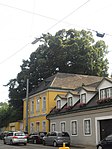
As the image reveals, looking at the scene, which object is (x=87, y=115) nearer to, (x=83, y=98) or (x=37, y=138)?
(x=83, y=98)

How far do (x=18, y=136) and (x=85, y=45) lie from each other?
25744mm

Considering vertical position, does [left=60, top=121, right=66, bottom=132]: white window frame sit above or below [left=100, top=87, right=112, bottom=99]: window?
below

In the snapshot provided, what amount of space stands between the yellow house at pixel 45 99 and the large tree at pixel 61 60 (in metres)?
7.23

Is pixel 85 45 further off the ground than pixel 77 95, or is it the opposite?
pixel 85 45

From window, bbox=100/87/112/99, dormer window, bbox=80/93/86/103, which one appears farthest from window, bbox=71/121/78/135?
window, bbox=100/87/112/99

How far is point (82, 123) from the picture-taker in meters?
31.9

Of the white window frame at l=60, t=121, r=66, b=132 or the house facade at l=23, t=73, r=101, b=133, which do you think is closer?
the white window frame at l=60, t=121, r=66, b=132

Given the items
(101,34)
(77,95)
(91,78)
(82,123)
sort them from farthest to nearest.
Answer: (91,78)
(77,95)
(82,123)
(101,34)

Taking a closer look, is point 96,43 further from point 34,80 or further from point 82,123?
point 82,123

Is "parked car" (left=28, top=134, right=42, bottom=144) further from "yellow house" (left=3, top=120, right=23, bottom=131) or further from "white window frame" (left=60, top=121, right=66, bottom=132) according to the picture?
"yellow house" (left=3, top=120, right=23, bottom=131)

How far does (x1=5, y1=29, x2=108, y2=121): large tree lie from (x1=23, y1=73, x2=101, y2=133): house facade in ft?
21.5

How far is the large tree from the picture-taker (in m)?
52.1

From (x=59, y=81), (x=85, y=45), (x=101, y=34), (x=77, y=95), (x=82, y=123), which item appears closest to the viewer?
(x=101, y=34)

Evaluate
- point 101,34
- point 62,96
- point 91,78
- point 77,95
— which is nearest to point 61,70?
point 91,78
